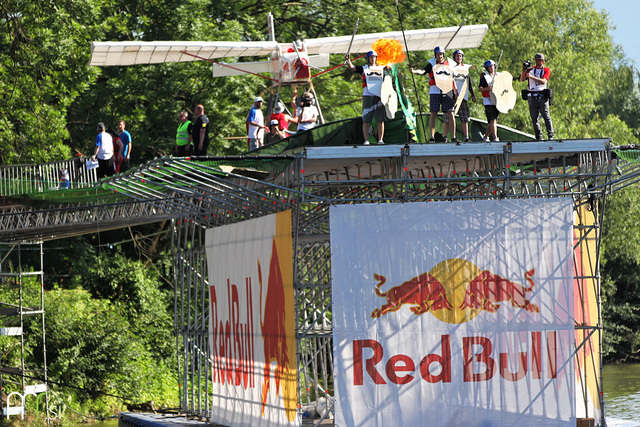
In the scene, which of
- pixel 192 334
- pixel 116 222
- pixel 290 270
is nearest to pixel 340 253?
pixel 290 270

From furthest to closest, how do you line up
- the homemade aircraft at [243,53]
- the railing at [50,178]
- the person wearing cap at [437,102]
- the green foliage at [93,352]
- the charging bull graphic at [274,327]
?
the green foliage at [93,352], the homemade aircraft at [243,53], the railing at [50,178], the charging bull graphic at [274,327], the person wearing cap at [437,102]

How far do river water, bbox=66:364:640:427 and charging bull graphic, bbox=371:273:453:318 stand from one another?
810 centimetres

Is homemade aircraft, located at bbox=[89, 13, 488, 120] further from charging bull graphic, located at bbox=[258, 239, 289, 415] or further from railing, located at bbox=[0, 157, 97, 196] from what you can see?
charging bull graphic, located at bbox=[258, 239, 289, 415]

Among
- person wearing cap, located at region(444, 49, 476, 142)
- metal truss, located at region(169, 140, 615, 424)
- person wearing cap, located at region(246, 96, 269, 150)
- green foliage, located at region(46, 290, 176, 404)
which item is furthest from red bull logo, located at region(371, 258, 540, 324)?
green foliage, located at region(46, 290, 176, 404)

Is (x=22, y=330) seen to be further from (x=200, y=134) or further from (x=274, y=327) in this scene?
(x=274, y=327)

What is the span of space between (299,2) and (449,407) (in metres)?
21.6

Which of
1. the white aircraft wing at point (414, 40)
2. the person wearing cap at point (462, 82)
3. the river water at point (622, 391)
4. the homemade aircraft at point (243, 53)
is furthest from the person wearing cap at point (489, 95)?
the white aircraft wing at point (414, 40)

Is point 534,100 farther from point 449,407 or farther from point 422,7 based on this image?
point 422,7

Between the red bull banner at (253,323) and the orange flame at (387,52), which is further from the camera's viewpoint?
the orange flame at (387,52)

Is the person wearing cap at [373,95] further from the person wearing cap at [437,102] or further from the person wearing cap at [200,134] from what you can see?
the person wearing cap at [200,134]

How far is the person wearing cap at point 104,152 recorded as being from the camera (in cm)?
2362

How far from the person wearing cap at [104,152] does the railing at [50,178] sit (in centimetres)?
67

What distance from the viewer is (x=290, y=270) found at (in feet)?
56.6

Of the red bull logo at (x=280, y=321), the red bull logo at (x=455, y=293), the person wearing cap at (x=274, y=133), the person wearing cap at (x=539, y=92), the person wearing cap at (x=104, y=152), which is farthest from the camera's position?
the person wearing cap at (x=104, y=152)
